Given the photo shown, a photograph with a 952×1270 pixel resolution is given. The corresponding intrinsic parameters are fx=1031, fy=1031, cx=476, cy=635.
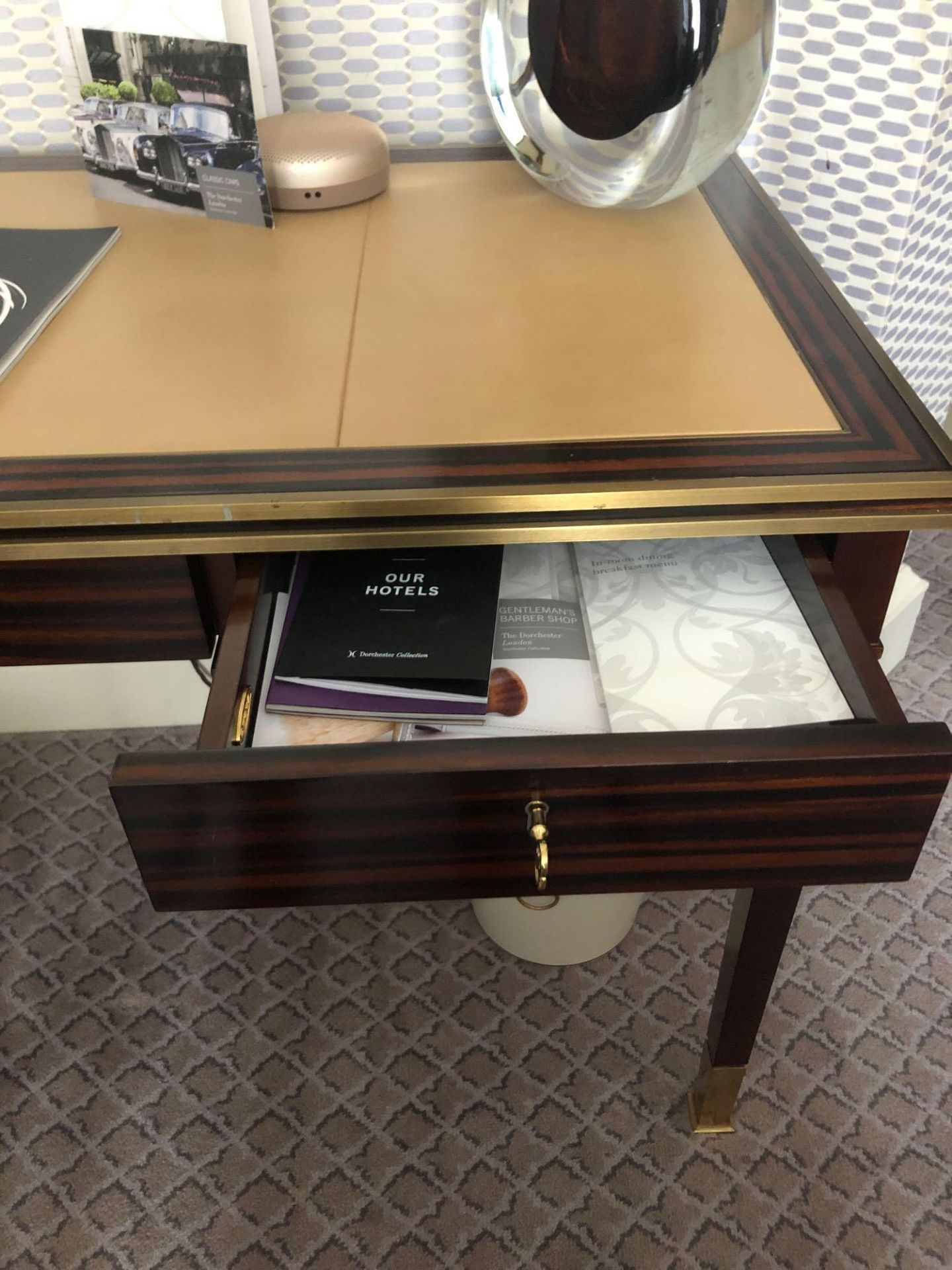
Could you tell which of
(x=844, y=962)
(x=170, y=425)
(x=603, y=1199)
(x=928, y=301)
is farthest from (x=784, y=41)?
(x=603, y=1199)

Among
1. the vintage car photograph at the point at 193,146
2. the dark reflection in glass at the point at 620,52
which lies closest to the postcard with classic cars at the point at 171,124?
the vintage car photograph at the point at 193,146

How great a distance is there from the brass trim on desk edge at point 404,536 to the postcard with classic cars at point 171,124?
13.8 inches

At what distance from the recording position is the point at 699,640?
2.15 feet

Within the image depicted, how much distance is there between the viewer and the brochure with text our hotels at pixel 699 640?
606 millimetres

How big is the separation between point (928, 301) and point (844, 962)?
2.15 feet

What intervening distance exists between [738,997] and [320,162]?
0.69 meters

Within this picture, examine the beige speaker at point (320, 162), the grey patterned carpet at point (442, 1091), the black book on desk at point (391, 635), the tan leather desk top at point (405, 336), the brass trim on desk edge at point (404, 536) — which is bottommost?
the grey patterned carpet at point (442, 1091)

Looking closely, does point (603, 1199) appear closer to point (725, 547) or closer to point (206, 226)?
point (725, 547)

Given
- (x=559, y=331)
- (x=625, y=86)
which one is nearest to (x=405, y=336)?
(x=559, y=331)

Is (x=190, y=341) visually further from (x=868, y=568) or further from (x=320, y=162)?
(x=868, y=568)

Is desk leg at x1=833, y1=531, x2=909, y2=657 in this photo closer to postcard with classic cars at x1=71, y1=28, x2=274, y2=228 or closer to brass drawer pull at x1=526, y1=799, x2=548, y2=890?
brass drawer pull at x1=526, y1=799, x2=548, y2=890

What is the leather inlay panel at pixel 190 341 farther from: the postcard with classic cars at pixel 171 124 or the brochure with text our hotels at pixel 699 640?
the brochure with text our hotels at pixel 699 640

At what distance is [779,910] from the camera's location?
0.66 meters

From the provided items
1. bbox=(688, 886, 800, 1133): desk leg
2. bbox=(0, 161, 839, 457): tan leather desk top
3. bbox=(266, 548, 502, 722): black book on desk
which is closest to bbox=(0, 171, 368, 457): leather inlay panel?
bbox=(0, 161, 839, 457): tan leather desk top
